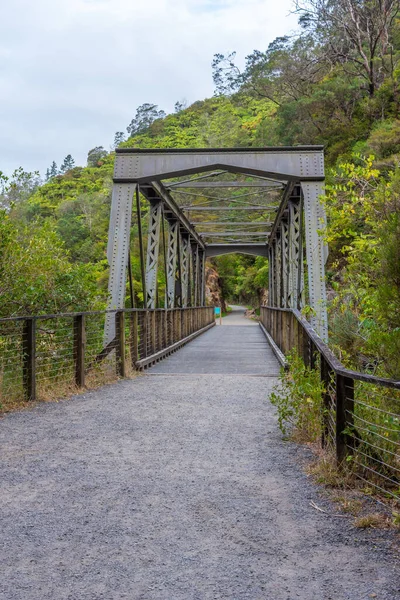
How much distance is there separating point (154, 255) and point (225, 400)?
6.31m

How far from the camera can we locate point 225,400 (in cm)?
719

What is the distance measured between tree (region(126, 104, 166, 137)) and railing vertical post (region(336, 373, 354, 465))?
93925mm

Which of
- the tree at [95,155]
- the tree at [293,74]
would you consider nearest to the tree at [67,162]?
the tree at [95,155]

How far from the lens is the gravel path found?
8.08ft

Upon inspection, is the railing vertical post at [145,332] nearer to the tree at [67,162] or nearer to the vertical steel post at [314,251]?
the vertical steel post at [314,251]

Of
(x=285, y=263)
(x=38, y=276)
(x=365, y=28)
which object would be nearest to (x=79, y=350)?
(x=38, y=276)

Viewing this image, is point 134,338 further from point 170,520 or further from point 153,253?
point 170,520

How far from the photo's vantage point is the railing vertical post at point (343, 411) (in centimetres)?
371

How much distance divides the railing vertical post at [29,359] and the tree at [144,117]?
297 ft

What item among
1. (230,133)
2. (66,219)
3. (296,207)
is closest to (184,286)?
(296,207)

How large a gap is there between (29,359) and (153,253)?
6570mm

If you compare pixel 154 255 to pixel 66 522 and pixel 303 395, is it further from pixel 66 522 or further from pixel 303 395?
pixel 66 522

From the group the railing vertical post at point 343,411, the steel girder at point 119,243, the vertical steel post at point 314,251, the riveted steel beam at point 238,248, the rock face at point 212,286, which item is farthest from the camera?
the rock face at point 212,286

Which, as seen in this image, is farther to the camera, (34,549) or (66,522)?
(66,522)
